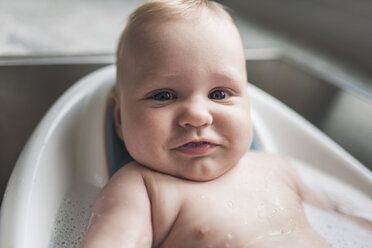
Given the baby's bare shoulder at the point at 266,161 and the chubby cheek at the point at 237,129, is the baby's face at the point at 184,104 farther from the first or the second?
the baby's bare shoulder at the point at 266,161

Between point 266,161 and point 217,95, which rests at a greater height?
point 217,95

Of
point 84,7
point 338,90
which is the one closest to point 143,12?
point 338,90

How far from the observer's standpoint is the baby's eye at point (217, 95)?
787mm

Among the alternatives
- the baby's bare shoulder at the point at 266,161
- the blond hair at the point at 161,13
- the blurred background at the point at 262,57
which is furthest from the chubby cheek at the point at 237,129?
the blurred background at the point at 262,57

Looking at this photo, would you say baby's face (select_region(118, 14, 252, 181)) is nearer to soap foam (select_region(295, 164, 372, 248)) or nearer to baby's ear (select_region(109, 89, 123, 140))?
baby's ear (select_region(109, 89, 123, 140))

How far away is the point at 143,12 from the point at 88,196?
418mm

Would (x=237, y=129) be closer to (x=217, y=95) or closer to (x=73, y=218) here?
(x=217, y=95)

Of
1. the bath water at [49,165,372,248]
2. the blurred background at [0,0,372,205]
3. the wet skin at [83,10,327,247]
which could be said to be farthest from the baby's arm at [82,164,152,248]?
the blurred background at [0,0,372,205]

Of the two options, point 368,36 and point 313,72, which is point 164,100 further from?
point 368,36

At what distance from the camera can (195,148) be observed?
0.74 m

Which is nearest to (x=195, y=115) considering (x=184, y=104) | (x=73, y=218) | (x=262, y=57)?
(x=184, y=104)

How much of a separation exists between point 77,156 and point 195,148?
1.09ft

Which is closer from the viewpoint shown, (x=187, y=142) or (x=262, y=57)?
(x=187, y=142)

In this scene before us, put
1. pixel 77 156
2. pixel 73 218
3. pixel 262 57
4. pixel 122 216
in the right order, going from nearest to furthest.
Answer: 1. pixel 122 216
2. pixel 73 218
3. pixel 77 156
4. pixel 262 57
